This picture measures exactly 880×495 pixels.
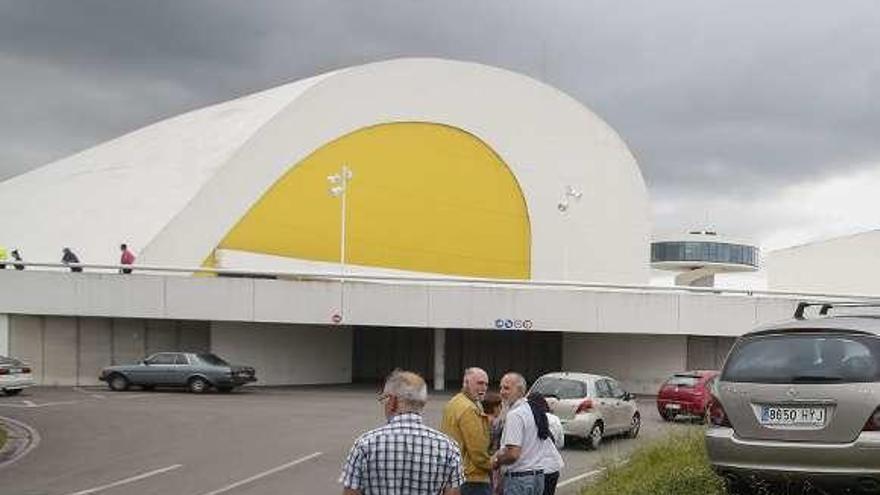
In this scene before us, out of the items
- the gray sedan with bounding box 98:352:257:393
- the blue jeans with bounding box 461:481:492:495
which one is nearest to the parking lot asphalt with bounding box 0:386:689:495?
the gray sedan with bounding box 98:352:257:393

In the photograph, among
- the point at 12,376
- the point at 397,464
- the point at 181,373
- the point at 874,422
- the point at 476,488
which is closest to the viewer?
the point at 397,464

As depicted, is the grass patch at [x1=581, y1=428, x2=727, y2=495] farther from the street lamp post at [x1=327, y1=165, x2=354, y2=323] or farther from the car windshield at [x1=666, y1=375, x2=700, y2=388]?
the street lamp post at [x1=327, y1=165, x2=354, y2=323]

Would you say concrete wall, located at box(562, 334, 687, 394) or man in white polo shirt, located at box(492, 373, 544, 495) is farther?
concrete wall, located at box(562, 334, 687, 394)

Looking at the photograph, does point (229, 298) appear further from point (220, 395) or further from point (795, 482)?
point (795, 482)

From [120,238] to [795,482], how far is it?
36.1 m

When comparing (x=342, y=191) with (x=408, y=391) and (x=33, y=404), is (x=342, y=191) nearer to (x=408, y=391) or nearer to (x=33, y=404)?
(x=33, y=404)

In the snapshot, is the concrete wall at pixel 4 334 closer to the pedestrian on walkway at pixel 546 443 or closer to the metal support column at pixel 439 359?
the metal support column at pixel 439 359

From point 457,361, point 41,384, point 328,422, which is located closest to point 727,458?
point 328,422

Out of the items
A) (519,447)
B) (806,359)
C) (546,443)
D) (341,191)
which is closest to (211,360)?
(341,191)

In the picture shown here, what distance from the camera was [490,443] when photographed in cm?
787

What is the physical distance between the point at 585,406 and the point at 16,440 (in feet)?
32.8

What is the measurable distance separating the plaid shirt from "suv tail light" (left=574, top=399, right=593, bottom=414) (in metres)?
13.6

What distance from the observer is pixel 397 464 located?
4727mm

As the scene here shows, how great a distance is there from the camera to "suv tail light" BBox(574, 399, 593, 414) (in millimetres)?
18084
